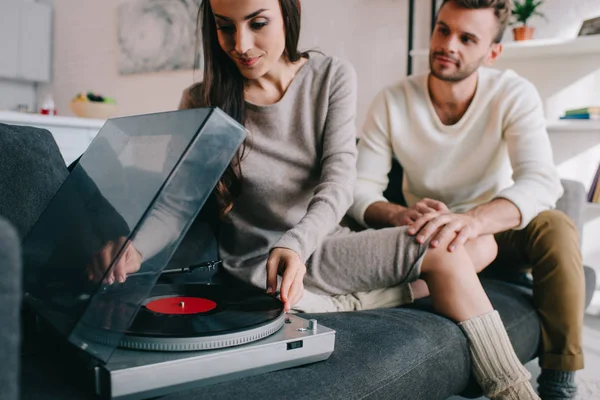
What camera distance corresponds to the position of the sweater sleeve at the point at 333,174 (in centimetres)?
96

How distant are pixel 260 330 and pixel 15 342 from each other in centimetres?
30

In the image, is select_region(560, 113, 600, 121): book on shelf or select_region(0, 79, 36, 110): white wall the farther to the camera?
select_region(0, 79, 36, 110): white wall

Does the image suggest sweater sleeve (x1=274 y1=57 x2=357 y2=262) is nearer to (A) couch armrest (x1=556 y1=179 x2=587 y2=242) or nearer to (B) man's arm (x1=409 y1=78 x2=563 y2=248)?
(B) man's arm (x1=409 y1=78 x2=563 y2=248)

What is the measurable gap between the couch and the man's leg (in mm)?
55

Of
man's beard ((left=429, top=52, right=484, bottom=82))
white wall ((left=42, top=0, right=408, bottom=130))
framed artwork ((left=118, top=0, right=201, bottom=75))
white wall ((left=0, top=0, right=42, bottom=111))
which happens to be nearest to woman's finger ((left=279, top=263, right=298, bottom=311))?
man's beard ((left=429, top=52, right=484, bottom=82))

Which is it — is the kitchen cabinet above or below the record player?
above

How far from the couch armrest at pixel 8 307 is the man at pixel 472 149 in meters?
1.05

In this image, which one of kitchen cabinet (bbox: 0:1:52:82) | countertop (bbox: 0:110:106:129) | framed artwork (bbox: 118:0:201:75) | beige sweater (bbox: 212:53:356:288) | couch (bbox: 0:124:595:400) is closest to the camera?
couch (bbox: 0:124:595:400)

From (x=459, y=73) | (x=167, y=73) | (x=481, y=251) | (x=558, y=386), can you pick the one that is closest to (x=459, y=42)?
(x=459, y=73)

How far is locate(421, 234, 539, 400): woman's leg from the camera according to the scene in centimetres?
100

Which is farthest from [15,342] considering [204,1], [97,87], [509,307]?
[97,87]

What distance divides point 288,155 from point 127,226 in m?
0.68

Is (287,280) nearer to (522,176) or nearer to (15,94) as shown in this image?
(522,176)

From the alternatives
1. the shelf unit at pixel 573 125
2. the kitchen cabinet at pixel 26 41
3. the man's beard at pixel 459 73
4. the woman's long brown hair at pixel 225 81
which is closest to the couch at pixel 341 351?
the woman's long brown hair at pixel 225 81
